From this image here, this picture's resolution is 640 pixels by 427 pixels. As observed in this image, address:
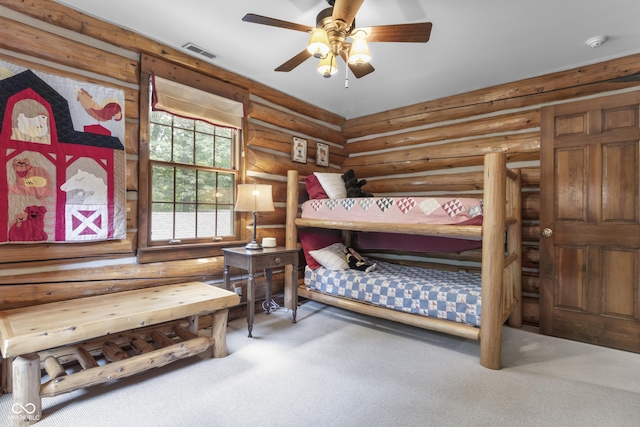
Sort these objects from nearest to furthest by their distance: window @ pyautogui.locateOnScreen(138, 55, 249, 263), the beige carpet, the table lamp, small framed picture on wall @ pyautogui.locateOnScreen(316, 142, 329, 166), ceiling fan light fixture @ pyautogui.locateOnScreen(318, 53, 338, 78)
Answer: the beige carpet, ceiling fan light fixture @ pyautogui.locateOnScreen(318, 53, 338, 78), window @ pyautogui.locateOnScreen(138, 55, 249, 263), the table lamp, small framed picture on wall @ pyautogui.locateOnScreen(316, 142, 329, 166)

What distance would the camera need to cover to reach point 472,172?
384 centimetres

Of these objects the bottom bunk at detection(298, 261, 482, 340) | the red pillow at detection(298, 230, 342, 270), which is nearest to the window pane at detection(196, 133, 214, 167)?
the red pillow at detection(298, 230, 342, 270)

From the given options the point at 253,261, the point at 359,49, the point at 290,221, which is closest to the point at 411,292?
the point at 253,261

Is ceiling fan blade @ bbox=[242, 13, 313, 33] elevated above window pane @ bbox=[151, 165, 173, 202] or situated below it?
above

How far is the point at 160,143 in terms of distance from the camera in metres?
2.97

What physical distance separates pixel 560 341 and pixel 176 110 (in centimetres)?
416

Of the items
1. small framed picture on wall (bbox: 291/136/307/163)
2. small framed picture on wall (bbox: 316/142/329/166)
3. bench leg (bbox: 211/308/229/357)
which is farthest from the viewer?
small framed picture on wall (bbox: 316/142/329/166)

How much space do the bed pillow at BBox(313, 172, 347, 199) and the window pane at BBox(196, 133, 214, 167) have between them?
48.6 inches

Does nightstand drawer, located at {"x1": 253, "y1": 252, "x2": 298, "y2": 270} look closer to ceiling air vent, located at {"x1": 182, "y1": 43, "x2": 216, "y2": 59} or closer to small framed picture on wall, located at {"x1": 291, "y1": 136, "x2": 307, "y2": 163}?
small framed picture on wall, located at {"x1": 291, "y1": 136, "x2": 307, "y2": 163}

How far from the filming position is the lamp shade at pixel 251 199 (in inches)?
124

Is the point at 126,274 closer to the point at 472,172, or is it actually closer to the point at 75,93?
the point at 75,93

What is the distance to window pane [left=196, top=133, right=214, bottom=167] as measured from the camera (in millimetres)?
3257

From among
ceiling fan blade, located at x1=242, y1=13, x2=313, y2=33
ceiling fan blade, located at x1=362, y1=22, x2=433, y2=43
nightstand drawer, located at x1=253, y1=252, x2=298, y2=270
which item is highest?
ceiling fan blade, located at x1=242, y1=13, x2=313, y2=33

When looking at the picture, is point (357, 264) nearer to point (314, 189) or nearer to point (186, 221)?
point (314, 189)
